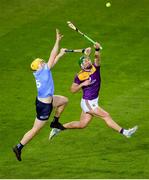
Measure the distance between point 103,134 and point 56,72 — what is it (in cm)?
577

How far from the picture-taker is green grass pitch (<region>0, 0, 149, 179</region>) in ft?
64.6

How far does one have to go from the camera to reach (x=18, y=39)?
29859 millimetres

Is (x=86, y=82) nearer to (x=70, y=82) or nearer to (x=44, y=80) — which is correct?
(x=44, y=80)

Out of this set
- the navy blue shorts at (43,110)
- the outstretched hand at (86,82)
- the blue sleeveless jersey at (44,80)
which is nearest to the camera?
the blue sleeveless jersey at (44,80)

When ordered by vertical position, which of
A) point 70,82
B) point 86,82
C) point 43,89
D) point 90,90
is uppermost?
point 43,89

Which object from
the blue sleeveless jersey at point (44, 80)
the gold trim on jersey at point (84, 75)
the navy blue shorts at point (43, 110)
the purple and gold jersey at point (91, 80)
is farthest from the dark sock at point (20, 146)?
the gold trim on jersey at point (84, 75)

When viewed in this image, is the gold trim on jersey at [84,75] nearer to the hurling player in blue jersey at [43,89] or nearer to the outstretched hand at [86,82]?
the outstretched hand at [86,82]

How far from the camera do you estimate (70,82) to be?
26.0 metres

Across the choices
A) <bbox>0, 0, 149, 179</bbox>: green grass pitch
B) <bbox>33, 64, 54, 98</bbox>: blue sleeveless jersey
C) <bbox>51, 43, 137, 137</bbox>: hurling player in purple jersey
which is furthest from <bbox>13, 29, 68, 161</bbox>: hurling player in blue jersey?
<bbox>51, 43, 137, 137</bbox>: hurling player in purple jersey

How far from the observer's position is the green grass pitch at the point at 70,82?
19.7 m

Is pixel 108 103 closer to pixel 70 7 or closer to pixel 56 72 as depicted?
pixel 56 72

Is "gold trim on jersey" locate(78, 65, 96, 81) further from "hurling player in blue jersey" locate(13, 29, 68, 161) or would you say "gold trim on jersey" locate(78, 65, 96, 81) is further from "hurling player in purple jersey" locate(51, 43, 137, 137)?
"hurling player in blue jersey" locate(13, 29, 68, 161)

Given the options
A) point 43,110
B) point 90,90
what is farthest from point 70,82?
point 43,110

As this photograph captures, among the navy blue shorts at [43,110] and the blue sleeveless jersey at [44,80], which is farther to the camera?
the navy blue shorts at [43,110]
